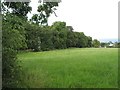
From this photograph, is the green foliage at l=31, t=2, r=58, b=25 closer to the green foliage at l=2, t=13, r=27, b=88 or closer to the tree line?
the tree line

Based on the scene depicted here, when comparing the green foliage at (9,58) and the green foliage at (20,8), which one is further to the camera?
the green foliage at (20,8)

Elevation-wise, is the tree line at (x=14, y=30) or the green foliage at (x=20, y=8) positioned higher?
the green foliage at (x=20, y=8)

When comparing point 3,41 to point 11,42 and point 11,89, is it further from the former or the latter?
point 11,89

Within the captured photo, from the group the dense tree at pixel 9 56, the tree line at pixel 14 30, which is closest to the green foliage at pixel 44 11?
the tree line at pixel 14 30

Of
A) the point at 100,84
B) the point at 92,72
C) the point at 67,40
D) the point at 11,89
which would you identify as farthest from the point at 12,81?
the point at 67,40

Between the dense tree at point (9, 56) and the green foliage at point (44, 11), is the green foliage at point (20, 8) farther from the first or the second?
the dense tree at point (9, 56)

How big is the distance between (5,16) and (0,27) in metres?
1.48

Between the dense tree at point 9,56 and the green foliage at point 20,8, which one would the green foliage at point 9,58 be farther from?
the green foliage at point 20,8

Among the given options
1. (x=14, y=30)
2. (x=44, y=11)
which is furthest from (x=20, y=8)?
(x=14, y=30)

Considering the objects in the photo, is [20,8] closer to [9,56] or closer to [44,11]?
[44,11]

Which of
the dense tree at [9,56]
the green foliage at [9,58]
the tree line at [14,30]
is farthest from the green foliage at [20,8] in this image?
the green foliage at [9,58]

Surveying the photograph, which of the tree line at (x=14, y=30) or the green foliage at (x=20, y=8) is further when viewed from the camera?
the green foliage at (x=20, y=8)

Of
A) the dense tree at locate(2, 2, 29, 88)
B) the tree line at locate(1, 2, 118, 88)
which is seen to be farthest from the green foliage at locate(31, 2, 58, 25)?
the dense tree at locate(2, 2, 29, 88)

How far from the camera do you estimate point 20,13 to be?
17.6 m
